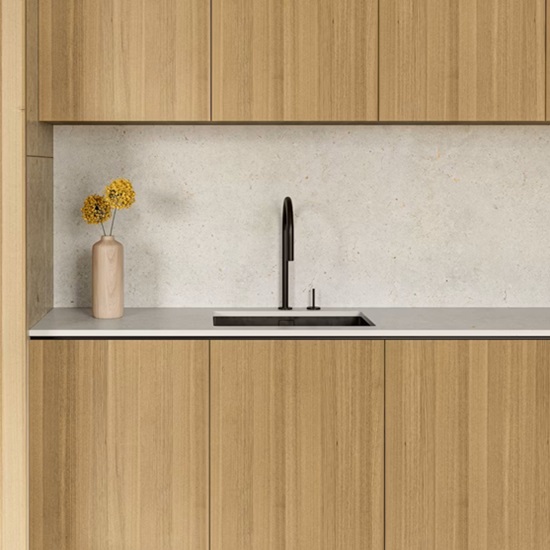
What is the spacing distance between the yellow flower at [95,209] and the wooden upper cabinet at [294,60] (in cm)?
46

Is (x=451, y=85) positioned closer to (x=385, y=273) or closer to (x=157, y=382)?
(x=385, y=273)

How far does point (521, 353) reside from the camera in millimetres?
2672

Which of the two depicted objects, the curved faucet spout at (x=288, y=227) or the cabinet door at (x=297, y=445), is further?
the curved faucet spout at (x=288, y=227)

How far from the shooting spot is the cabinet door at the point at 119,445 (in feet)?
8.72

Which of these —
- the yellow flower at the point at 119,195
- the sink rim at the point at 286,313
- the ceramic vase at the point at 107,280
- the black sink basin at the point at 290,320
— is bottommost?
the black sink basin at the point at 290,320

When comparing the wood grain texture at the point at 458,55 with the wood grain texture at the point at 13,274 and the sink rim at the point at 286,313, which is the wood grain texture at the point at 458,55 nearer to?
the sink rim at the point at 286,313

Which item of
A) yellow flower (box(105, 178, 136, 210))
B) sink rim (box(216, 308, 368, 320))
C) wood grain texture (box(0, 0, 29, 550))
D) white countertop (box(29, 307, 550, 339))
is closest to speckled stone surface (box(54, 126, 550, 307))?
sink rim (box(216, 308, 368, 320))

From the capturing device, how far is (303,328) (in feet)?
8.86

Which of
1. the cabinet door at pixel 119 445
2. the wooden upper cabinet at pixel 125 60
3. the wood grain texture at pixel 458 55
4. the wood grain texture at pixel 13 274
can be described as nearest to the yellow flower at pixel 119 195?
the wooden upper cabinet at pixel 125 60

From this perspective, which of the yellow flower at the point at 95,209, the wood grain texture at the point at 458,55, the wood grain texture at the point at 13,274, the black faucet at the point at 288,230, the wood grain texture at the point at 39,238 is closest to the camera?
the wood grain texture at the point at 13,274

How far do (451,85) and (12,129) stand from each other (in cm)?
131

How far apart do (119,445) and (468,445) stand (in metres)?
1.01

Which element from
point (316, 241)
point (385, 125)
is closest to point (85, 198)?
point (316, 241)

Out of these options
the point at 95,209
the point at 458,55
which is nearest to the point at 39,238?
the point at 95,209
